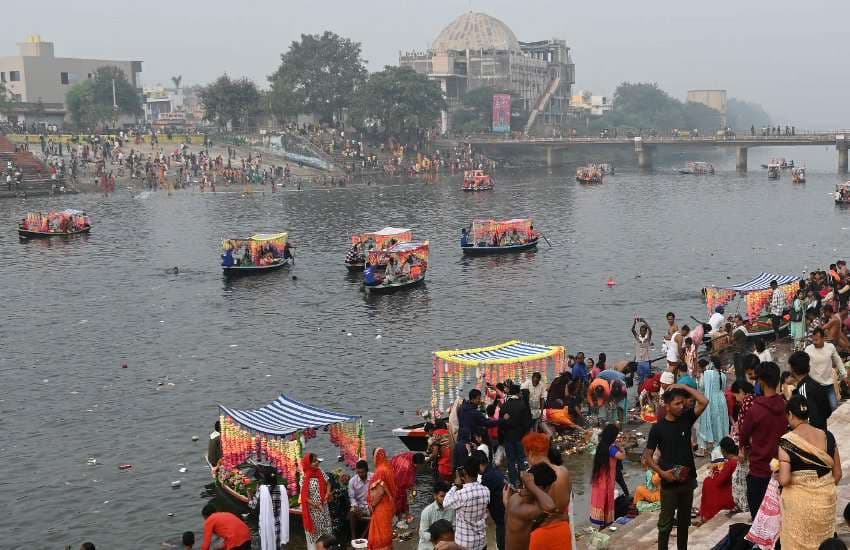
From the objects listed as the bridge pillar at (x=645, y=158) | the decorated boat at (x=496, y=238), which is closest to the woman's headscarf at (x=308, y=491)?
the decorated boat at (x=496, y=238)

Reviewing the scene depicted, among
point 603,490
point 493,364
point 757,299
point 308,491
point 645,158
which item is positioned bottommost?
point 308,491

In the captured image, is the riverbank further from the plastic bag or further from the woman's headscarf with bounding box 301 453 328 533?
the woman's headscarf with bounding box 301 453 328 533

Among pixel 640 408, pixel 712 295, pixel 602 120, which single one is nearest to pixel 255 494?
pixel 640 408

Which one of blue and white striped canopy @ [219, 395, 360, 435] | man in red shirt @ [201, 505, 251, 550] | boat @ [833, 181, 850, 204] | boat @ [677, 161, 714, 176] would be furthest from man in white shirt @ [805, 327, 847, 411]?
boat @ [677, 161, 714, 176]

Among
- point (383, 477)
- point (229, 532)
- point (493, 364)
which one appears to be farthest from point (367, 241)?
point (229, 532)

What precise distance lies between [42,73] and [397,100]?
51.2 metres

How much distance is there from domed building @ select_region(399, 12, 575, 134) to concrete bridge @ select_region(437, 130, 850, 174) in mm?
28710

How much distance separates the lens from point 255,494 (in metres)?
16.9

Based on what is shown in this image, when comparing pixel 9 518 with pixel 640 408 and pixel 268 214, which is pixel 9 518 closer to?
pixel 640 408

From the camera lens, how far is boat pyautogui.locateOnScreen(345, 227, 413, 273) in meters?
44.0

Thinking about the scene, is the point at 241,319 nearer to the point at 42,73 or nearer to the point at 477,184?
the point at 477,184

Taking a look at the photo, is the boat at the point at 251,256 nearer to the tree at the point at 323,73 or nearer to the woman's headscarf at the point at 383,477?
the woman's headscarf at the point at 383,477

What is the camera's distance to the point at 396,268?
39.6 meters

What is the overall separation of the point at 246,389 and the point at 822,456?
19.8 m
